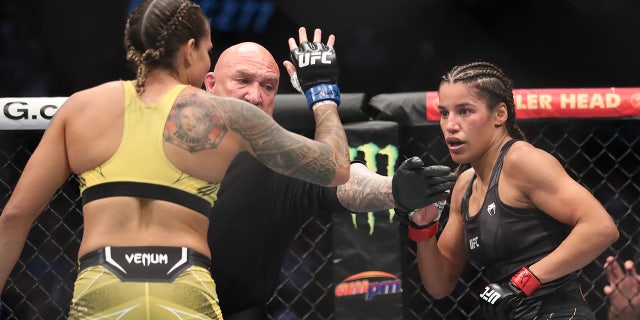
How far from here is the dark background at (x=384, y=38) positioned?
521 cm

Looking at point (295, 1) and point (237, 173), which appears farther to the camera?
point (295, 1)

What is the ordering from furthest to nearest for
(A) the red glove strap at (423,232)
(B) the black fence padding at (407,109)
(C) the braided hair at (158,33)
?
(B) the black fence padding at (407,109) < (A) the red glove strap at (423,232) < (C) the braided hair at (158,33)

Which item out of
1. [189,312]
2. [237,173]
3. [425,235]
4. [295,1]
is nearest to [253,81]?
[237,173]

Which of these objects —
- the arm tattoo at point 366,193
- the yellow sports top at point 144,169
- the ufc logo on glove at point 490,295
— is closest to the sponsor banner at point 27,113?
the arm tattoo at point 366,193

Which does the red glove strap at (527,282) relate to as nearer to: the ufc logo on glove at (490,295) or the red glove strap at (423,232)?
the ufc logo on glove at (490,295)

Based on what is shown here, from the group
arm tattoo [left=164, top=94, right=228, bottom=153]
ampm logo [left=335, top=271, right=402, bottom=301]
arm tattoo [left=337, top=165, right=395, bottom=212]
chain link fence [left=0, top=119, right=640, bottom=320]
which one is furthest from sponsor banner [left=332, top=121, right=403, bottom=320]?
arm tattoo [left=164, top=94, right=228, bottom=153]

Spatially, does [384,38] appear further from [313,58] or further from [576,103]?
[313,58]

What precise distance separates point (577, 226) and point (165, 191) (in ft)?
4.27

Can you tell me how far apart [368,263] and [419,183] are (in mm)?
979

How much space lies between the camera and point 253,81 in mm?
2863

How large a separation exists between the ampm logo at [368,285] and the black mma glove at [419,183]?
91 centimetres

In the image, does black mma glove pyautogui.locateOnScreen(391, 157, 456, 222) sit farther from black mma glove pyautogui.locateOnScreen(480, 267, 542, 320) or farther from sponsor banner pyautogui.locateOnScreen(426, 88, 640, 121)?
sponsor banner pyautogui.locateOnScreen(426, 88, 640, 121)

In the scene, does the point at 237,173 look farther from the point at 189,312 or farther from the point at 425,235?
the point at 189,312

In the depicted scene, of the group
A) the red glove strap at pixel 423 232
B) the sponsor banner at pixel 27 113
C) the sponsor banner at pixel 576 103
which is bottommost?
the red glove strap at pixel 423 232
